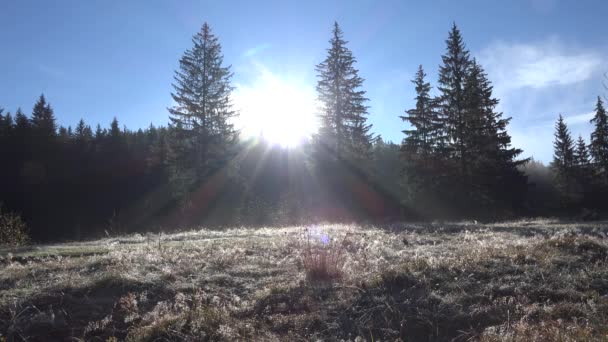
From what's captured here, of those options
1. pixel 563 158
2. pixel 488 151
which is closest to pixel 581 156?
pixel 563 158

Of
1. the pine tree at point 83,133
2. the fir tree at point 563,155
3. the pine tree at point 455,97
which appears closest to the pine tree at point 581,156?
the fir tree at point 563,155

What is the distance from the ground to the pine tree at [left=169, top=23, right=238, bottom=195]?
29.8m

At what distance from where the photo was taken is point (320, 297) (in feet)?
19.8

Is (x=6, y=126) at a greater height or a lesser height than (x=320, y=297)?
greater

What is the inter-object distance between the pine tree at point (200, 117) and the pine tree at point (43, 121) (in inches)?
1596

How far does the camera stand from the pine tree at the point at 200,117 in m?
38.0

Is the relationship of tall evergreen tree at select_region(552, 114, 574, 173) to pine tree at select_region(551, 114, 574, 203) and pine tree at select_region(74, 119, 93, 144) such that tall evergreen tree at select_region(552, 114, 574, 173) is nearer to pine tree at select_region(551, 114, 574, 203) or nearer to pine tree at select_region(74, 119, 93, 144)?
pine tree at select_region(551, 114, 574, 203)

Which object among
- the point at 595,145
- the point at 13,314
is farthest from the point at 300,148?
the point at 13,314

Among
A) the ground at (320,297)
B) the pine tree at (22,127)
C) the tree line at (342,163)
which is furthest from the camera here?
the pine tree at (22,127)

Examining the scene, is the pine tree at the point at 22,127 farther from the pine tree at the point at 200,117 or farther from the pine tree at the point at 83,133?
the pine tree at the point at 200,117

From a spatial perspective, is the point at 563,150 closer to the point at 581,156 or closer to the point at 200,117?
the point at 581,156

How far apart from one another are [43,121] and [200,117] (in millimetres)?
44705

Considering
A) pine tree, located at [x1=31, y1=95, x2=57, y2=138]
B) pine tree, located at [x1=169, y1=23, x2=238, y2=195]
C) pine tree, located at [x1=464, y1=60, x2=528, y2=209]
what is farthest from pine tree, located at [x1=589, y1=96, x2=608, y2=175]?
pine tree, located at [x1=31, y1=95, x2=57, y2=138]

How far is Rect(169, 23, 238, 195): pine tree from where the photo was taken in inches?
1497
